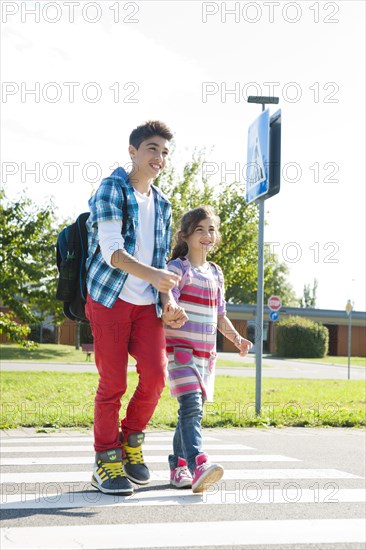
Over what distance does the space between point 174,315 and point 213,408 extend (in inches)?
254

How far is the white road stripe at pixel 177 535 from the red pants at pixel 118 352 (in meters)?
0.72

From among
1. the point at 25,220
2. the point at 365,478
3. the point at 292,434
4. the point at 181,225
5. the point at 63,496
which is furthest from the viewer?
the point at 25,220

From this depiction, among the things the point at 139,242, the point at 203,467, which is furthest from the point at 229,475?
the point at 139,242

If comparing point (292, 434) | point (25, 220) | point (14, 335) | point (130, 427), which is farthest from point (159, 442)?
point (25, 220)

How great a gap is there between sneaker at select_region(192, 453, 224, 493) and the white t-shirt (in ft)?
2.99

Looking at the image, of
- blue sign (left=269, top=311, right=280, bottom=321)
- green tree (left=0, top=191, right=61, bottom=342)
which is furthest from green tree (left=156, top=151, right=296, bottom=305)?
green tree (left=0, top=191, right=61, bottom=342)

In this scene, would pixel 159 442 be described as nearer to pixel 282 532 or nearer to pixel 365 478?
pixel 365 478

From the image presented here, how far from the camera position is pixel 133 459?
4.40 m

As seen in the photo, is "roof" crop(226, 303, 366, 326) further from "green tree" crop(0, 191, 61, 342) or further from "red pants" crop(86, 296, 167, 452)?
"red pants" crop(86, 296, 167, 452)

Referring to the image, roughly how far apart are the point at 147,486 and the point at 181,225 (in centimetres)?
157

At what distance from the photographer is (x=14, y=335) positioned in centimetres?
1616

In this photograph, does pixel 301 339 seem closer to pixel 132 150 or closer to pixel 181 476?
pixel 181 476

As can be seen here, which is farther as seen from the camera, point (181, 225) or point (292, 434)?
point (292, 434)

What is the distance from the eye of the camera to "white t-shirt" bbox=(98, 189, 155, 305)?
4016 millimetres
